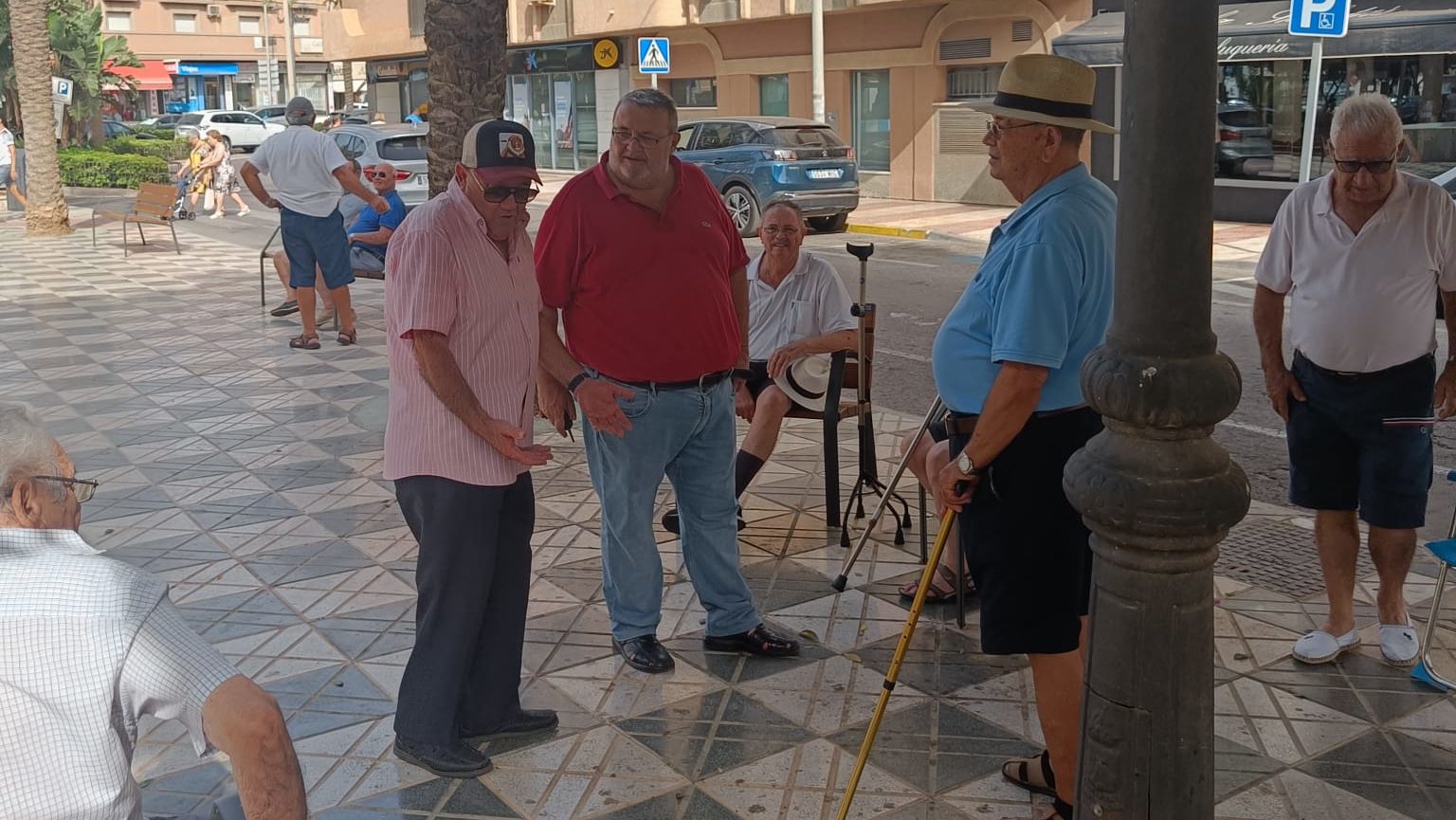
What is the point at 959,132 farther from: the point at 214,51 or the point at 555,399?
the point at 214,51

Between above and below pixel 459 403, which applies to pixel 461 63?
above

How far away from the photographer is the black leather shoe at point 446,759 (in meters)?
3.85

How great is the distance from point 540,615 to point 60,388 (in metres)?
5.61

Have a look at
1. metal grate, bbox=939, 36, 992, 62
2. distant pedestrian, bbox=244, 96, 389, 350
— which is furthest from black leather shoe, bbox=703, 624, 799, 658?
metal grate, bbox=939, 36, 992, 62

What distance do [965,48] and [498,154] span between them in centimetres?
2030

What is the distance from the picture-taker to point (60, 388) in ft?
30.1

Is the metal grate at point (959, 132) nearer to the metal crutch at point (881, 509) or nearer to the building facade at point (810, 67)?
the building facade at point (810, 67)

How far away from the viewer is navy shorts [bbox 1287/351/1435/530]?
4.38 meters

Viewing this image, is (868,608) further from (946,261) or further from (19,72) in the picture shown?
(19,72)

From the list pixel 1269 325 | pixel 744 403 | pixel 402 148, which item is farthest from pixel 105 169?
pixel 1269 325

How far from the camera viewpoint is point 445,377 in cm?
363

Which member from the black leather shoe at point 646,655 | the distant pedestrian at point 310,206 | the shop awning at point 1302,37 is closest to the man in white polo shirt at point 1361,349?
the black leather shoe at point 646,655

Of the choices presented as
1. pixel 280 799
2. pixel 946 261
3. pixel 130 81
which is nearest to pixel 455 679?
pixel 280 799

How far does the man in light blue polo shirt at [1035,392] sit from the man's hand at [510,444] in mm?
1117
